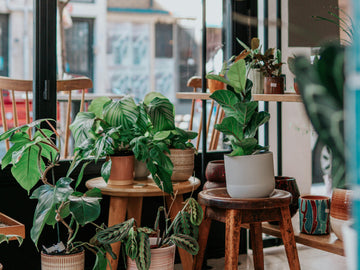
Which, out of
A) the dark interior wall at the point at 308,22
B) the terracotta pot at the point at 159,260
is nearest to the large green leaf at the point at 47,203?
the terracotta pot at the point at 159,260

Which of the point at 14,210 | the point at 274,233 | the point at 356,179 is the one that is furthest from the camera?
the point at 14,210

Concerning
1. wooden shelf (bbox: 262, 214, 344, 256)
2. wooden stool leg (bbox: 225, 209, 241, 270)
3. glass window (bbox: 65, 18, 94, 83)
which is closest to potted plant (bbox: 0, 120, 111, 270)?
wooden stool leg (bbox: 225, 209, 241, 270)

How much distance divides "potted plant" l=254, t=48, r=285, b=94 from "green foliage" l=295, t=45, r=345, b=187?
156cm

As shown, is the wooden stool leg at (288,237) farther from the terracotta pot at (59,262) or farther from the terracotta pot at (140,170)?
the terracotta pot at (59,262)

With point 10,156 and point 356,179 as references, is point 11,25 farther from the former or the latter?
point 356,179

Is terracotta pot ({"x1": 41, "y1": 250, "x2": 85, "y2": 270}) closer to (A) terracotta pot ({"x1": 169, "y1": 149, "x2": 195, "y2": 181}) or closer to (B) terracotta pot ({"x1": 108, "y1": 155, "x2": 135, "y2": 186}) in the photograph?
(B) terracotta pot ({"x1": 108, "y1": 155, "x2": 135, "y2": 186})

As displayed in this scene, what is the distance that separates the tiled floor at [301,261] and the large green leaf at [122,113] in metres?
0.99

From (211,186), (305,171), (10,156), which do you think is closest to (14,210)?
(10,156)

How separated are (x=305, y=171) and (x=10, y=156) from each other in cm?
181

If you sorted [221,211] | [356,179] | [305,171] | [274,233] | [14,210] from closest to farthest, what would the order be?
1. [356,179]
2. [221,211]
3. [274,233]
4. [14,210]
5. [305,171]

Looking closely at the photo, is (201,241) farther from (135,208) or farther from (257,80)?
(257,80)

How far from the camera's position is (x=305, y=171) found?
3.30 m

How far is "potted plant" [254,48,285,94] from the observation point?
2270 millimetres

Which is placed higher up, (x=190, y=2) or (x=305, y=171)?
(x=190, y=2)
